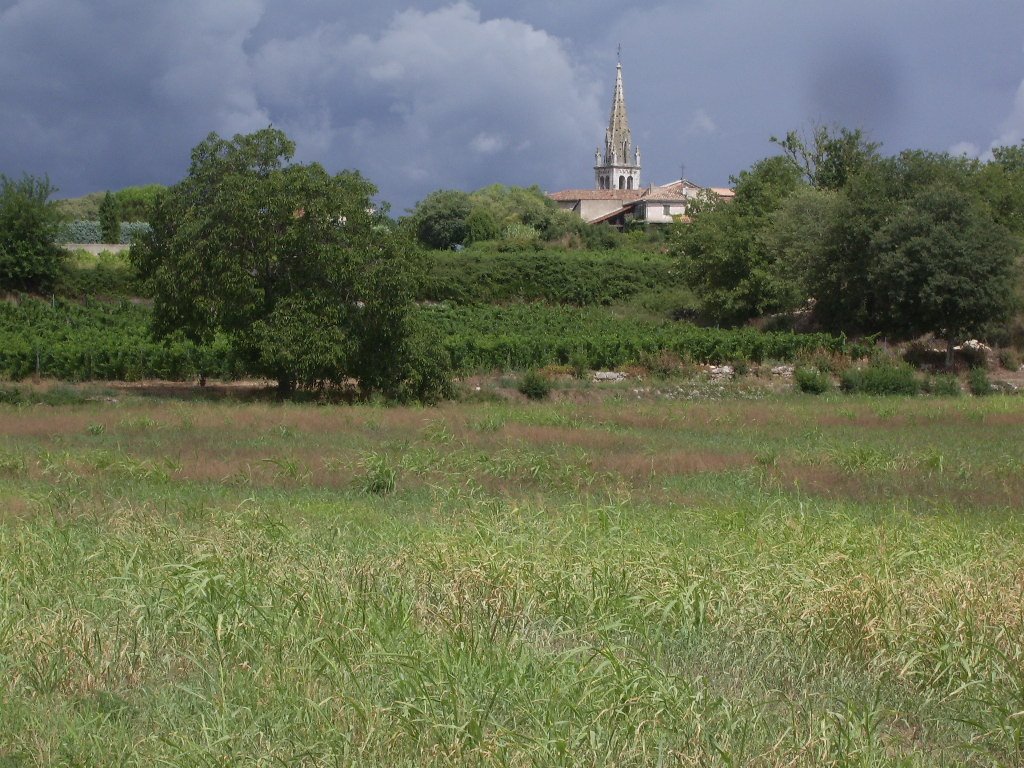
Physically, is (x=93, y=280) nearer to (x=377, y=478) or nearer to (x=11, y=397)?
(x=11, y=397)

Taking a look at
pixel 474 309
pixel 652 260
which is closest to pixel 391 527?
pixel 474 309

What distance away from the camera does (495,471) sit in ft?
56.5

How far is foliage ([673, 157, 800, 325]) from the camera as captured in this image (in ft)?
171

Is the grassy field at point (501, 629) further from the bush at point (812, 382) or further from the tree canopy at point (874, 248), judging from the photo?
the tree canopy at point (874, 248)

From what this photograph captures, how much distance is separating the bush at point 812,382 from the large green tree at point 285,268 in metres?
15.1

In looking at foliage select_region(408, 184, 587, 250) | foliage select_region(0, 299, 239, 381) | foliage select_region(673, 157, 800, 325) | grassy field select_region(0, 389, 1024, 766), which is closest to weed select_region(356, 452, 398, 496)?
grassy field select_region(0, 389, 1024, 766)

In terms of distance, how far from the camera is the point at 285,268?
98.2 feet

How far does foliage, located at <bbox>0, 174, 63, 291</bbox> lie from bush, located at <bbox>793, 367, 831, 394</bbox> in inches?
1434

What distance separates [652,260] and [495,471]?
5163 cm

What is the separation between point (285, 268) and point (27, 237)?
28.3 m

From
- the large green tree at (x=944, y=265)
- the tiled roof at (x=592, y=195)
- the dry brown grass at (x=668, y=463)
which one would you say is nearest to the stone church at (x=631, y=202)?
the tiled roof at (x=592, y=195)

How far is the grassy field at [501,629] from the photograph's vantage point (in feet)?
18.7

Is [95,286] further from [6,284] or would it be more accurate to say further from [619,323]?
[619,323]

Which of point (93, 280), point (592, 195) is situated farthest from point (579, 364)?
point (592, 195)
